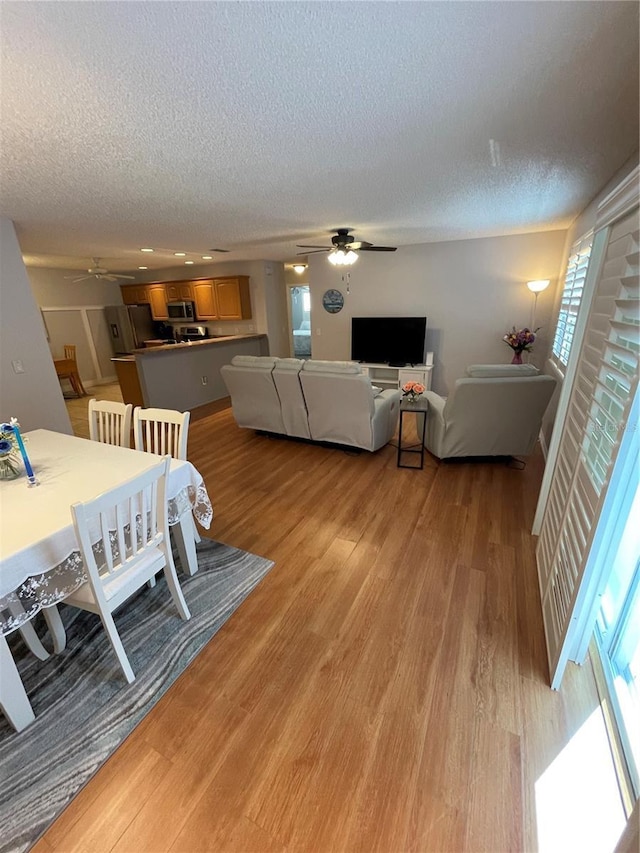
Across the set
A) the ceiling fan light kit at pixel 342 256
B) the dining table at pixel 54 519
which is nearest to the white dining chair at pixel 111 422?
the dining table at pixel 54 519

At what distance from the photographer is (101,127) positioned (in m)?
1.49

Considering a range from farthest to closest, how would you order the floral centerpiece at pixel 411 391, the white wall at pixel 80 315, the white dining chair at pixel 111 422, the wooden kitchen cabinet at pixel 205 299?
1. the wooden kitchen cabinet at pixel 205 299
2. the white wall at pixel 80 315
3. the floral centerpiece at pixel 411 391
4. the white dining chair at pixel 111 422

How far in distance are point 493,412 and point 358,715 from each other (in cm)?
253

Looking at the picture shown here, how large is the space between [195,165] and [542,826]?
10.7 ft

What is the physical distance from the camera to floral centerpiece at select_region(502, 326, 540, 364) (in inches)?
178

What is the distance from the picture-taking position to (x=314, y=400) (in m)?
3.49

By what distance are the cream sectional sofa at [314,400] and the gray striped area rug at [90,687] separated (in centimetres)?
171

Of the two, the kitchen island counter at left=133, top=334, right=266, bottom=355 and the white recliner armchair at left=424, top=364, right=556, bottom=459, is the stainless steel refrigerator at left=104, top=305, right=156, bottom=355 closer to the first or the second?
the kitchen island counter at left=133, top=334, right=266, bottom=355

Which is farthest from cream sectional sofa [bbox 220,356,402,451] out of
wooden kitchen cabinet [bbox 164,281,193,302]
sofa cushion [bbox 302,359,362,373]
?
wooden kitchen cabinet [bbox 164,281,193,302]

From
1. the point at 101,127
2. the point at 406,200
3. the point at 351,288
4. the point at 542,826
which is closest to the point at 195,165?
the point at 101,127

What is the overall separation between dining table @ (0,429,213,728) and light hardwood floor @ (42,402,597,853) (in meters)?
0.62

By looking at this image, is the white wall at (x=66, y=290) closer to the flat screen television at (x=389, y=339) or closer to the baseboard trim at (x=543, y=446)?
the flat screen television at (x=389, y=339)

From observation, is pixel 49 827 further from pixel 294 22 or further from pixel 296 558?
pixel 294 22

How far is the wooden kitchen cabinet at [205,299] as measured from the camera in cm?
657
